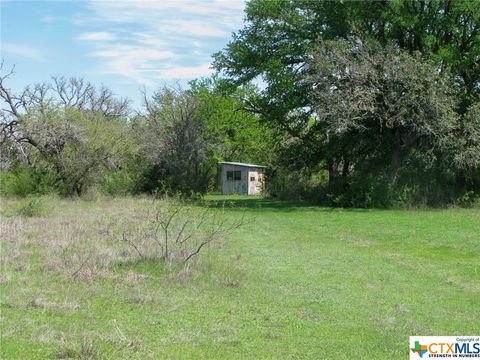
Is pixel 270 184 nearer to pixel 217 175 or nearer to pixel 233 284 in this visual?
pixel 217 175

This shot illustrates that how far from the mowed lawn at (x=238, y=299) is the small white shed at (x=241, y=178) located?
3918 centimetres

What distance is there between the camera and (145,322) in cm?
767

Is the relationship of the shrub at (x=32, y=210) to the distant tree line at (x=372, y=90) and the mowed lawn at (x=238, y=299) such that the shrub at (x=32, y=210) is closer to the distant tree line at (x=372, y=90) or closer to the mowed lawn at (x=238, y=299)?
the mowed lawn at (x=238, y=299)

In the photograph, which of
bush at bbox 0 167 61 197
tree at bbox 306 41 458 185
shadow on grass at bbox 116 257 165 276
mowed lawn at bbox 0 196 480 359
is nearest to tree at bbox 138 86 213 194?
bush at bbox 0 167 61 197

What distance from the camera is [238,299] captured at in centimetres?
930

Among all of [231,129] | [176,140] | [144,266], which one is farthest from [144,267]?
[231,129]

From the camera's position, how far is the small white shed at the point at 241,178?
56.3 meters

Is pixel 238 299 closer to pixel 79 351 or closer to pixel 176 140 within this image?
pixel 79 351

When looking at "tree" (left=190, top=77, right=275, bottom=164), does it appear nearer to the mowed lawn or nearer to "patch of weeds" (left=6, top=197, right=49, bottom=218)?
"patch of weeds" (left=6, top=197, right=49, bottom=218)

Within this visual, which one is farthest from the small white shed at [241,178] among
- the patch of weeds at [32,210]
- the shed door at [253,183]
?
the patch of weeds at [32,210]

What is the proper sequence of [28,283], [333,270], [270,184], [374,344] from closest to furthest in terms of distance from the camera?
[374,344] → [28,283] → [333,270] → [270,184]

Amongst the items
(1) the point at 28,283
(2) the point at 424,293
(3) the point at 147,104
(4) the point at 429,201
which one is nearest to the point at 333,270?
(2) the point at 424,293

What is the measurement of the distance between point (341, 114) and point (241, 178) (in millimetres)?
29834

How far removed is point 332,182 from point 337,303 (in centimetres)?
2532
